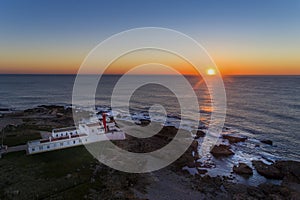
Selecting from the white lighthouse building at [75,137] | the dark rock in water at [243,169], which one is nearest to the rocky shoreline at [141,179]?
the dark rock in water at [243,169]

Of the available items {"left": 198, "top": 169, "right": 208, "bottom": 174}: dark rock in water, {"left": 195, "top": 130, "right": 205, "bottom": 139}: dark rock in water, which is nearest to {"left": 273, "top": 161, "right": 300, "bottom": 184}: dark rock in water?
{"left": 198, "top": 169, "right": 208, "bottom": 174}: dark rock in water

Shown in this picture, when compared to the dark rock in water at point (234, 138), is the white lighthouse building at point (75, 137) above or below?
above

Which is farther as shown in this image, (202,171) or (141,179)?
(202,171)

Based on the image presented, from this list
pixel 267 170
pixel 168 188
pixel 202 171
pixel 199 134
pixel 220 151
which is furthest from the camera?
pixel 199 134

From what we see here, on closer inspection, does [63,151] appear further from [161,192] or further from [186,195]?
[186,195]

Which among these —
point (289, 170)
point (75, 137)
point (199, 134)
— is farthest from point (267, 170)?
point (75, 137)

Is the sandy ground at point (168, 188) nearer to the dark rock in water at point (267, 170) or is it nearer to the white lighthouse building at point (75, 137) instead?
the dark rock in water at point (267, 170)

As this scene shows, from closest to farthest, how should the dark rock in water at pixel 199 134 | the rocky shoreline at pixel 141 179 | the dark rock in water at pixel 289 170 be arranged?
the rocky shoreline at pixel 141 179 → the dark rock in water at pixel 289 170 → the dark rock in water at pixel 199 134

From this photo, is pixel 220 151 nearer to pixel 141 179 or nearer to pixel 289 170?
pixel 289 170
